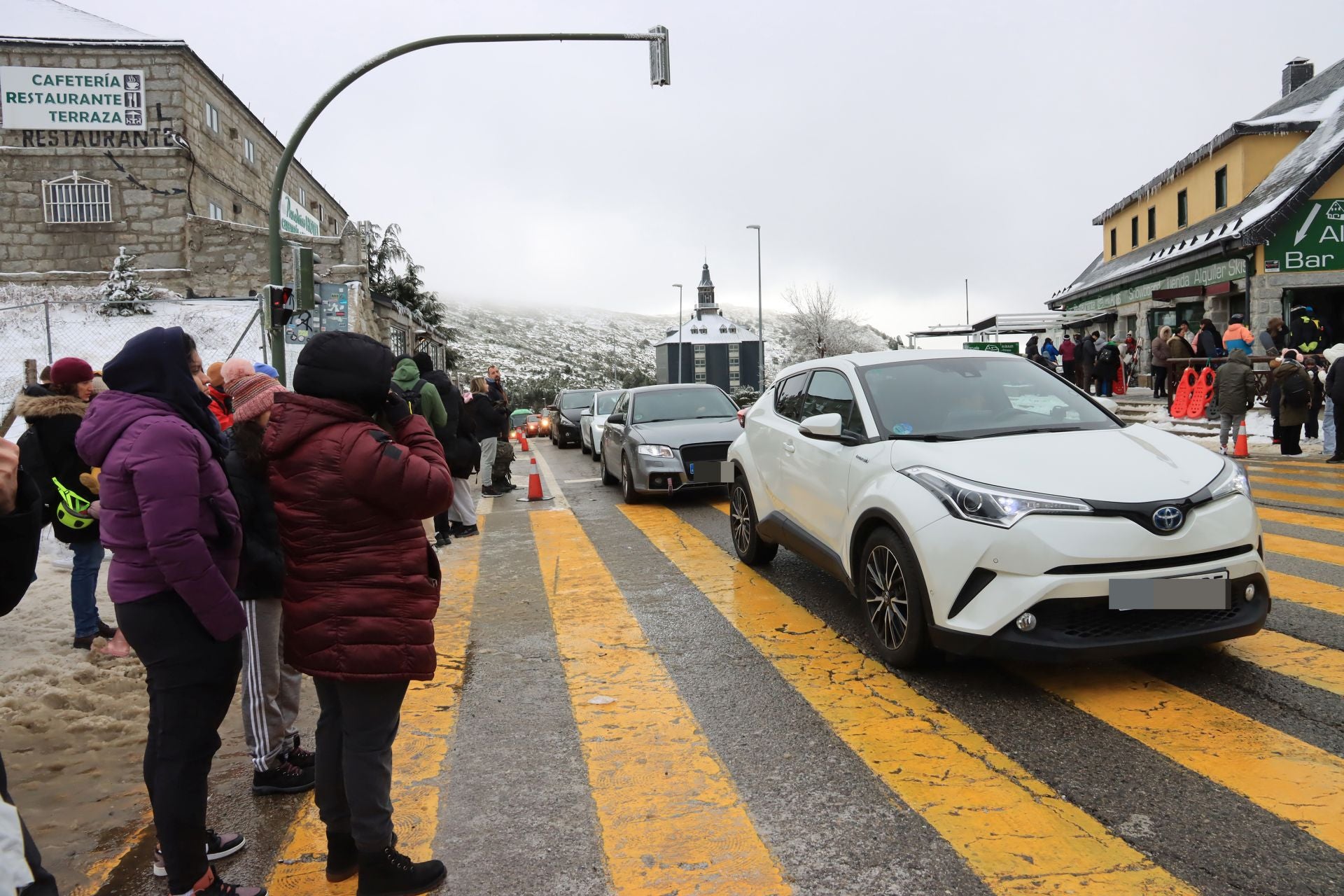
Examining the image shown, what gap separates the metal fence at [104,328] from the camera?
1928 centimetres

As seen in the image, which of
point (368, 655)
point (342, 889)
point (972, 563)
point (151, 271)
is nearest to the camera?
point (368, 655)

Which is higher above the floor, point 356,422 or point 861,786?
point 356,422

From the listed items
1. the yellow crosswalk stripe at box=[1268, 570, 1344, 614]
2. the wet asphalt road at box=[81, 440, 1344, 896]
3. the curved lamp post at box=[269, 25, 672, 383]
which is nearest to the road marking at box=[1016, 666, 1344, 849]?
the wet asphalt road at box=[81, 440, 1344, 896]

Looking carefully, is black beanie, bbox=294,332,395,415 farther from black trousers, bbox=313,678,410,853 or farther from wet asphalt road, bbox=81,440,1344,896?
wet asphalt road, bbox=81,440,1344,896

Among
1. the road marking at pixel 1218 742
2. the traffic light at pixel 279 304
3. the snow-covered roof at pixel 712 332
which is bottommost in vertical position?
the road marking at pixel 1218 742

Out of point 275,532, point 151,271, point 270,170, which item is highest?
point 270,170

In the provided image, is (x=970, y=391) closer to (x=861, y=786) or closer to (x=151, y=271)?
(x=861, y=786)

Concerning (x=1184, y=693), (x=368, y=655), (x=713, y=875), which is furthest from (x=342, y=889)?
(x=1184, y=693)

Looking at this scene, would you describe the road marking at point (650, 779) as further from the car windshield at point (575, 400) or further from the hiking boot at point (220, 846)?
the car windshield at point (575, 400)

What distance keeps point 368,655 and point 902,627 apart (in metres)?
2.81

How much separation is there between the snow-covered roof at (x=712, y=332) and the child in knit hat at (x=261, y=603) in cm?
11972

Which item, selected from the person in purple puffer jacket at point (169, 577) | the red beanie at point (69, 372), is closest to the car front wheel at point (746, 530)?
the red beanie at point (69, 372)

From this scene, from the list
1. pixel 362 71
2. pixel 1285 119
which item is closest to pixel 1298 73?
pixel 1285 119

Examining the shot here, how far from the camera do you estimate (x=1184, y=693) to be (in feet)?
13.7
